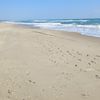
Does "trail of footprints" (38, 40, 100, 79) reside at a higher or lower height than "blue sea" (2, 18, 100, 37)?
higher

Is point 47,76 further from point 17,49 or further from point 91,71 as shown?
point 17,49

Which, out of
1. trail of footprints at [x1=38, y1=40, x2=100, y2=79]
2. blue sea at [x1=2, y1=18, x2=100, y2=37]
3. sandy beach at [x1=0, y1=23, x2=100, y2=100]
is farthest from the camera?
blue sea at [x1=2, y1=18, x2=100, y2=37]

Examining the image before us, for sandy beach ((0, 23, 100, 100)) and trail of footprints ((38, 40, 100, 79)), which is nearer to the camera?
sandy beach ((0, 23, 100, 100))

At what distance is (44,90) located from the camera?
4.71 meters

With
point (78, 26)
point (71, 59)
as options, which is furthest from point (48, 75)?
point (78, 26)

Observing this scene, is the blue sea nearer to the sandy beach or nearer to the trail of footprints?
the trail of footprints

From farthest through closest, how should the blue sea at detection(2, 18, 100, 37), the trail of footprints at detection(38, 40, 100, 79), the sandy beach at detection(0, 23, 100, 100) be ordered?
the blue sea at detection(2, 18, 100, 37) → the trail of footprints at detection(38, 40, 100, 79) → the sandy beach at detection(0, 23, 100, 100)

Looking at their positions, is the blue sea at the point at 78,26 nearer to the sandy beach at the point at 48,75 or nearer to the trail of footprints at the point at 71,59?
the trail of footprints at the point at 71,59

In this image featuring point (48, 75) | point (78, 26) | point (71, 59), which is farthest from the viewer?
point (78, 26)

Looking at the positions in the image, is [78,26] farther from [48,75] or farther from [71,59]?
[48,75]

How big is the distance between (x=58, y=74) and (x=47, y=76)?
0.27 meters

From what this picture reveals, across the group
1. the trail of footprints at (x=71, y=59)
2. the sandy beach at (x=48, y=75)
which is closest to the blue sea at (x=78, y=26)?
the trail of footprints at (x=71, y=59)

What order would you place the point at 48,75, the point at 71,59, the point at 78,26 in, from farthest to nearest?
1. the point at 78,26
2. the point at 71,59
3. the point at 48,75

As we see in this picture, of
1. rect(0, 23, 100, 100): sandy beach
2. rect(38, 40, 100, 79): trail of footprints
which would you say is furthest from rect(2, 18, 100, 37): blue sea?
rect(0, 23, 100, 100): sandy beach
